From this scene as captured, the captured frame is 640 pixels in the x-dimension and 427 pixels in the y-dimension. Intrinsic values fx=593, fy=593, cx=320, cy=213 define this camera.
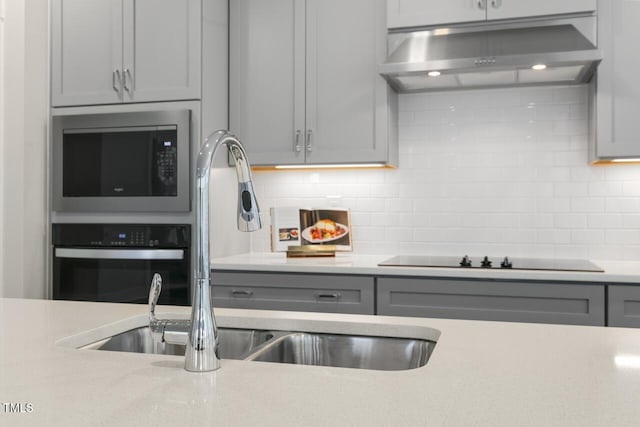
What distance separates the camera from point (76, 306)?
5.84ft

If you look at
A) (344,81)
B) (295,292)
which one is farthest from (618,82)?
(295,292)

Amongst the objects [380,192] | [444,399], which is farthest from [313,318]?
[380,192]

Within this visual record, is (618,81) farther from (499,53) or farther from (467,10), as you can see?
(467,10)

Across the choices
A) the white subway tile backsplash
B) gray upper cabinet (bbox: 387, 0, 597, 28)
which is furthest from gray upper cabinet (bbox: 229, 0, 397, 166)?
the white subway tile backsplash

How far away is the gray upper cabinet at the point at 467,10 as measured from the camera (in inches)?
110

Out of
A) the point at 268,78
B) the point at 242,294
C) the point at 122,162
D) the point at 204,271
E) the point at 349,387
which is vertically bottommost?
the point at 242,294

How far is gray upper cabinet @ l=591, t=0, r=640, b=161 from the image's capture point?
2725mm

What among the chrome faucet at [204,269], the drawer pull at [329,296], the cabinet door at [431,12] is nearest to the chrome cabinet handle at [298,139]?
the cabinet door at [431,12]

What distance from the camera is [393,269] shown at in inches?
107

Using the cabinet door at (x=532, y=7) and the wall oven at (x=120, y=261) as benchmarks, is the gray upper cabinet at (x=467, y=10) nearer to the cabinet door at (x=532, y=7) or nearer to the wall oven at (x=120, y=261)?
the cabinet door at (x=532, y=7)

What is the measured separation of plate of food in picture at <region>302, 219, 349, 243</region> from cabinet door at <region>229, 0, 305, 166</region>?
1.22 feet

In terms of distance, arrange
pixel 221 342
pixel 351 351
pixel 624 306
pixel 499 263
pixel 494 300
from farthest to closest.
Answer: pixel 499 263 < pixel 494 300 < pixel 624 306 < pixel 221 342 < pixel 351 351

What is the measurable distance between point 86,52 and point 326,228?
161cm

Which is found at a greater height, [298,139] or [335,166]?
[298,139]
